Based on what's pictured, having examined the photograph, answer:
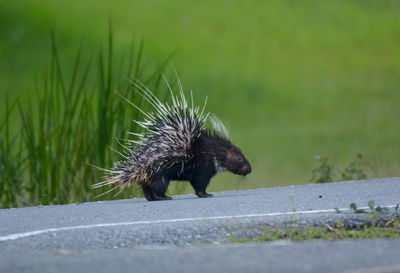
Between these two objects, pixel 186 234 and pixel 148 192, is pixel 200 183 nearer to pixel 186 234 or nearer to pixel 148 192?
pixel 148 192

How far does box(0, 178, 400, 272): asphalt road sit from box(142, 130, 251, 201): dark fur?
60 centimetres

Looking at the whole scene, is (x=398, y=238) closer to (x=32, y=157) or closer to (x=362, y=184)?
(x=362, y=184)

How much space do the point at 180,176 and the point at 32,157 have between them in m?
2.78

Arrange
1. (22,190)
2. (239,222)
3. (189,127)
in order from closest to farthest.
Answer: (239,222) → (189,127) → (22,190)

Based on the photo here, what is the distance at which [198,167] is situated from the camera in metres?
9.05

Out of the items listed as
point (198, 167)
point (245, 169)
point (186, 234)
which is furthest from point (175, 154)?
point (186, 234)

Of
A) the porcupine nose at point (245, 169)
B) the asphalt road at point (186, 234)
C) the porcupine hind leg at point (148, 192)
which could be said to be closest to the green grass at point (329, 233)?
the asphalt road at point (186, 234)

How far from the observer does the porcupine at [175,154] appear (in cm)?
883

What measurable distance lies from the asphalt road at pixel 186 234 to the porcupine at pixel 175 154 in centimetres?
59

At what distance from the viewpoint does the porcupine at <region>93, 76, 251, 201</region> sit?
8.83m

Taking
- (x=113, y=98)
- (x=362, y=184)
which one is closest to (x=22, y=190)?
(x=113, y=98)

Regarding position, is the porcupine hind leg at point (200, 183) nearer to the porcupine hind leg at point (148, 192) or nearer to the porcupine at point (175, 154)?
the porcupine at point (175, 154)

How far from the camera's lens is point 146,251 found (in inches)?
201

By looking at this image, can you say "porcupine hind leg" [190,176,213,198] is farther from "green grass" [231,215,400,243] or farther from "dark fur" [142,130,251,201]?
"green grass" [231,215,400,243]
